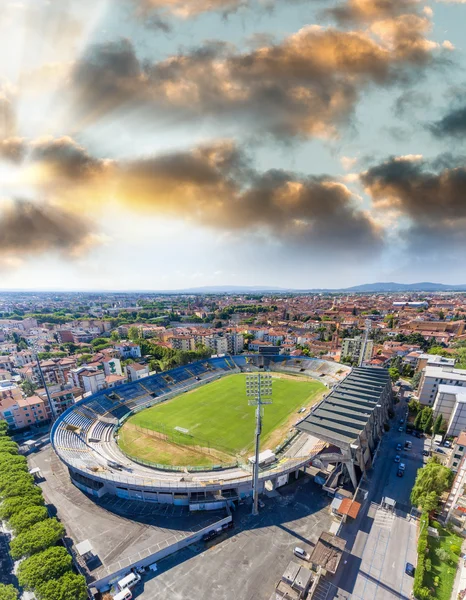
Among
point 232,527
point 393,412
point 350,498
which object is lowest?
point 232,527

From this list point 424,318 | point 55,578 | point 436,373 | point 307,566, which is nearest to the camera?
point 55,578

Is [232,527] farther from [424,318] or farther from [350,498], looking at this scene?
[424,318]

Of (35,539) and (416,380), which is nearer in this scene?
(35,539)

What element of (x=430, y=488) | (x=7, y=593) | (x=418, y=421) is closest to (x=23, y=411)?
(x=7, y=593)

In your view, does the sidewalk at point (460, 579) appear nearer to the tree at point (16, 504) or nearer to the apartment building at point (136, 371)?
the tree at point (16, 504)

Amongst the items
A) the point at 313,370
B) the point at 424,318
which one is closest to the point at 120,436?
the point at 313,370

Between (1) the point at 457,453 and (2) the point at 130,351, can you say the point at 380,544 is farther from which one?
(2) the point at 130,351

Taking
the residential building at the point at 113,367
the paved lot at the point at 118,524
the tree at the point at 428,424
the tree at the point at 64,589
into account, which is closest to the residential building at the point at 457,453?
the tree at the point at 428,424
